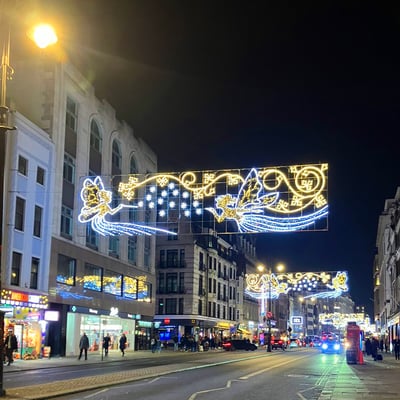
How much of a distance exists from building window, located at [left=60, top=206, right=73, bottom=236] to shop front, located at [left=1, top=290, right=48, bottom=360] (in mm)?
6128

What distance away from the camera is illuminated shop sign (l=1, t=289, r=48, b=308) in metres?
33.7

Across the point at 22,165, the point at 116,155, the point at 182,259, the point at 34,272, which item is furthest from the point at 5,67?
the point at 182,259

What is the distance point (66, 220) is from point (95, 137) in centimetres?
884

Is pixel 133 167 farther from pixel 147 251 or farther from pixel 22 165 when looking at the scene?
pixel 22 165

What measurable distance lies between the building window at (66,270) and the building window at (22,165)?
673cm

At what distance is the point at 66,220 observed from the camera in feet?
143

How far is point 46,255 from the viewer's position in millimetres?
39344

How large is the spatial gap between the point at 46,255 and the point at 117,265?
42.5 ft

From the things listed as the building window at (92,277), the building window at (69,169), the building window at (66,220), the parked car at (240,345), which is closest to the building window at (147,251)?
the building window at (92,277)

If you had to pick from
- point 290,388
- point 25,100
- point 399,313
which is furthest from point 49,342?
point 399,313

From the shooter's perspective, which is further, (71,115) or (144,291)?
(144,291)

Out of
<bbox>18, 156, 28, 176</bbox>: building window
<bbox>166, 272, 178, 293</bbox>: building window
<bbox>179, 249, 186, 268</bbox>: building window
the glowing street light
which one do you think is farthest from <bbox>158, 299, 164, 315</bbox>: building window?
the glowing street light

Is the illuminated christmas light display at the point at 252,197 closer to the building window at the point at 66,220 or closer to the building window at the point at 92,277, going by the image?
the building window at the point at 66,220

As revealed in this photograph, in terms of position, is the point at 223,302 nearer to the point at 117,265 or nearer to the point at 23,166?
the point at 117,265
